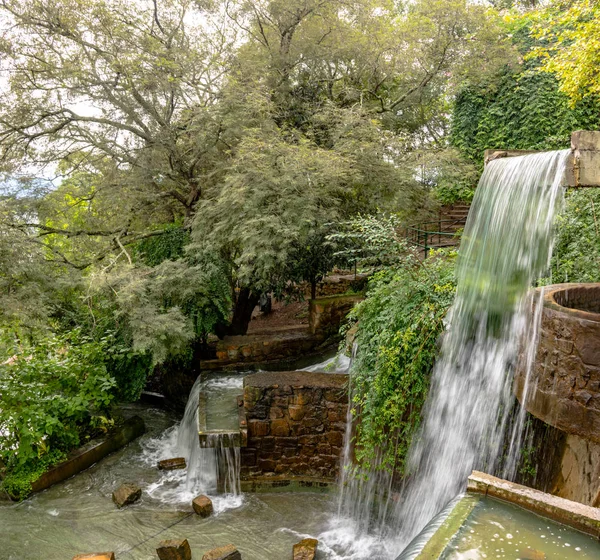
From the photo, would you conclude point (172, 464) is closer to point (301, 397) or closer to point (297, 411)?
point (297, 411)

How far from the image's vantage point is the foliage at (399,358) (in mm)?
5008

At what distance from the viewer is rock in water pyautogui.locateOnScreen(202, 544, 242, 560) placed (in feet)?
16.0

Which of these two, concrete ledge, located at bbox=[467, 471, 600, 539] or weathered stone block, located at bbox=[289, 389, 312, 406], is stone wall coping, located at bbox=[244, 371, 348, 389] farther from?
concrete ledge, located at bbox=[467, 471, 600, 539]

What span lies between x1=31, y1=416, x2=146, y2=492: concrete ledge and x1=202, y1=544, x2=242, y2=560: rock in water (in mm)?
3194

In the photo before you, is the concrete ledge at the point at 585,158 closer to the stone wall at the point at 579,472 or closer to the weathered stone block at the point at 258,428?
the stone wall at the point at 579,472

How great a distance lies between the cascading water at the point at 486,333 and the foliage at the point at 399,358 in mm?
169

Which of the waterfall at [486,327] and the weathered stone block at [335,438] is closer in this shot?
the waterfall at [486,327]

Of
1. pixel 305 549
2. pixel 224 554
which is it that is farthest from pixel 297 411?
pixel 224 554

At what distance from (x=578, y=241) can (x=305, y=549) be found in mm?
5875

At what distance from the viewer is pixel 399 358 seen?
5.06 metres

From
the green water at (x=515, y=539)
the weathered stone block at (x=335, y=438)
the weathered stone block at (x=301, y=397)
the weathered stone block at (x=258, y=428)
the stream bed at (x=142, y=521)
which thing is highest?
the green water at (x=515, y=539)

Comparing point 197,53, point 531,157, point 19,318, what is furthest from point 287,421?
point 197,53

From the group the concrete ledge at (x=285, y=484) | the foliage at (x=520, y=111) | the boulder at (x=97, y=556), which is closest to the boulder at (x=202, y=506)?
the concrete ledge at (x=285, y=484)

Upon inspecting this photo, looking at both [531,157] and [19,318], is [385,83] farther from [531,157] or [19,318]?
[19,318]
